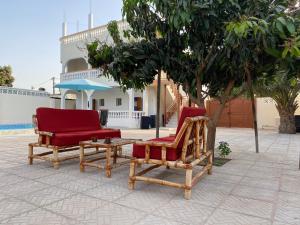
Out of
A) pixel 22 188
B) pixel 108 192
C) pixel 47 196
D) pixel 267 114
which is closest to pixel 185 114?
pixel 108 192

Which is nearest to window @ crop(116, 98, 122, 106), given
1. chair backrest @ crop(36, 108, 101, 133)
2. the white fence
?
the white fence

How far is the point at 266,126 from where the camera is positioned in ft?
53.1

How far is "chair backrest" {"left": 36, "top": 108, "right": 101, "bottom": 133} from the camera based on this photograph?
4.74 metres

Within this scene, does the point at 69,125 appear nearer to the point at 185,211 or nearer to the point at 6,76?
the point at 185,211

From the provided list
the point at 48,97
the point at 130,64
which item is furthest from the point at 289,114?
the point at 48,97

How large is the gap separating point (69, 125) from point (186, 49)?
9.73 ft

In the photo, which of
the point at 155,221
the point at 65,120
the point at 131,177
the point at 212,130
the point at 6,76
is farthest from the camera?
the point at 6,76

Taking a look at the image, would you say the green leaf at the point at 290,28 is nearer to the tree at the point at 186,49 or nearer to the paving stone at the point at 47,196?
the tree at the point at 186,49

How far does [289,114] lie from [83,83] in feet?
34.3

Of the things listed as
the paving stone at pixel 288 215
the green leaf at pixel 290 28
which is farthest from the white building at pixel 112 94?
the paving stone at pixel 288 215

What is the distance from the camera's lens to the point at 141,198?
2.99 meters

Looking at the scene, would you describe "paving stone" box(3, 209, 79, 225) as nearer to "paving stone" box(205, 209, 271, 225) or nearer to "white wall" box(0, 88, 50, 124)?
"paving stone" box(205, 209, 271, 225)

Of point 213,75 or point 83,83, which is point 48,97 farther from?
point 213,75

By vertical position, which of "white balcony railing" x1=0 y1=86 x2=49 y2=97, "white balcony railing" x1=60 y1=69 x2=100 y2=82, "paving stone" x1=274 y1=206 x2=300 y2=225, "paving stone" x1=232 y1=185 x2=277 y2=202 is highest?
"white balcony railing" x1=60 y1=69 x2=100 y2=82
